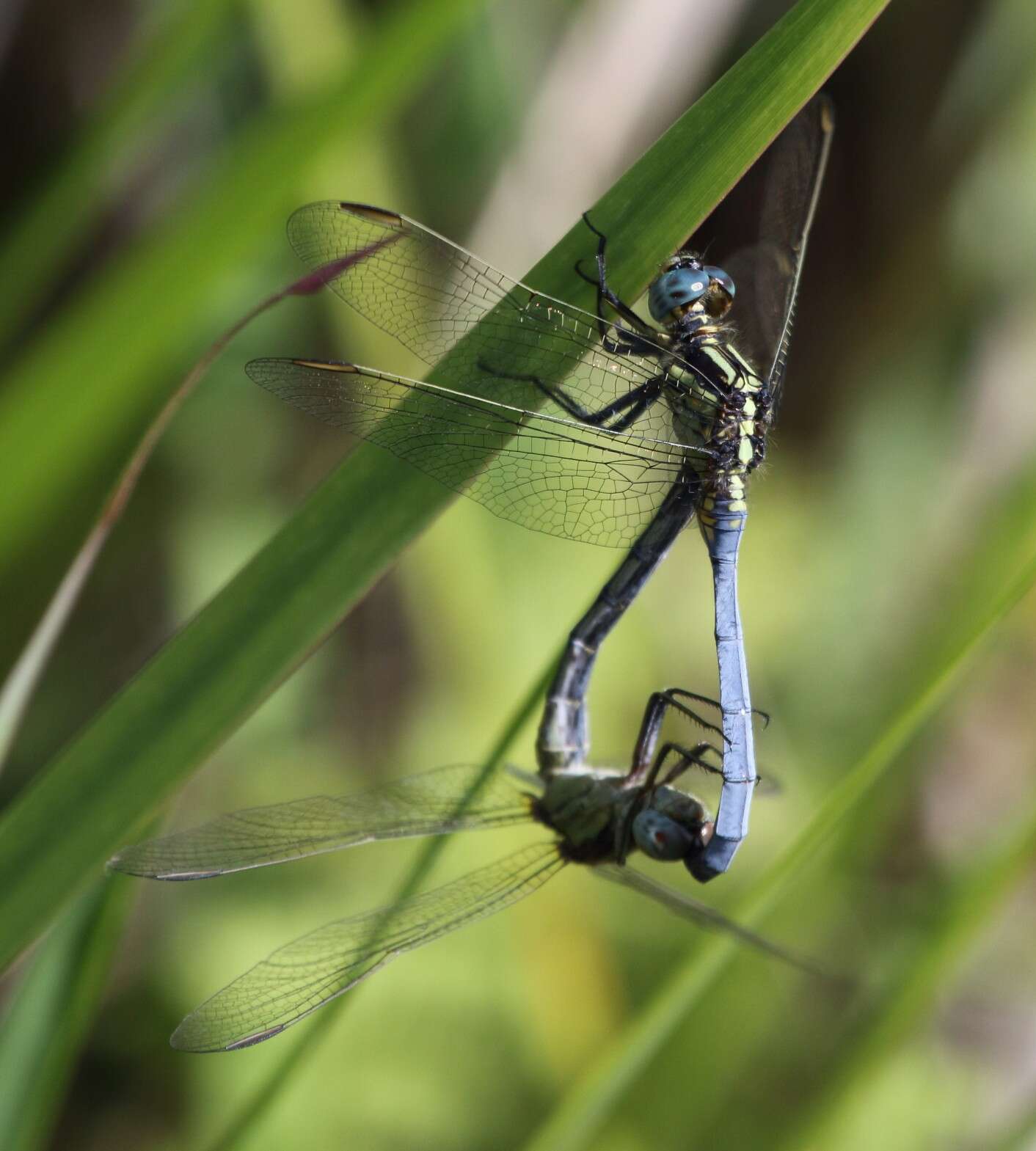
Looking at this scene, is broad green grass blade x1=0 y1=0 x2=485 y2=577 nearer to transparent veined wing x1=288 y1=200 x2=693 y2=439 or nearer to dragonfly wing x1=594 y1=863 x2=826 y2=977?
transparent veined wing x1=288 y1=200 x2=693 y2=439

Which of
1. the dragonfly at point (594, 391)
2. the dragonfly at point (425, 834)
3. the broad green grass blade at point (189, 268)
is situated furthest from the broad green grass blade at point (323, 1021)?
the broad green grass blade at point (189, 268)

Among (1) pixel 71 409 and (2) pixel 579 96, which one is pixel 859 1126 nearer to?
(1) pixel 71 409

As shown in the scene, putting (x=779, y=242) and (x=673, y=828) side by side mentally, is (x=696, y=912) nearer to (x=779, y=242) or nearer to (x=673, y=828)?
(x=673, y=828)

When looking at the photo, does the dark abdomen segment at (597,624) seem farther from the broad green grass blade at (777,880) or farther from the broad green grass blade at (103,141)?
the broad green grass blade at (103,141)

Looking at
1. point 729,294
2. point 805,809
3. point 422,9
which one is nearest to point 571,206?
point 729,294

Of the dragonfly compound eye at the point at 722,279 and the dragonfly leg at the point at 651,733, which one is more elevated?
the dragonfly compound eye at the point at 722,279

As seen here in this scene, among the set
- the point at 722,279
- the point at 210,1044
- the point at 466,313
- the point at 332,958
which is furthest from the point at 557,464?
the point at 210,1044

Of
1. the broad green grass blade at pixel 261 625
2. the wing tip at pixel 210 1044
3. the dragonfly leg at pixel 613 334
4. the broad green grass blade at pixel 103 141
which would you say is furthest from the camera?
the broad green grass blade at pixel 103 141

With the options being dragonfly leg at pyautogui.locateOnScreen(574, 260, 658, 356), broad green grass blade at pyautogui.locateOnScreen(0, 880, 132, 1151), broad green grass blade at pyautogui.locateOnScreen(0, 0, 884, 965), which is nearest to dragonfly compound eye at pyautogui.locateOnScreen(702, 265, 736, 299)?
dragonfly leg at pyautogui.locateOnScreen(574, 260, 658, 356)
